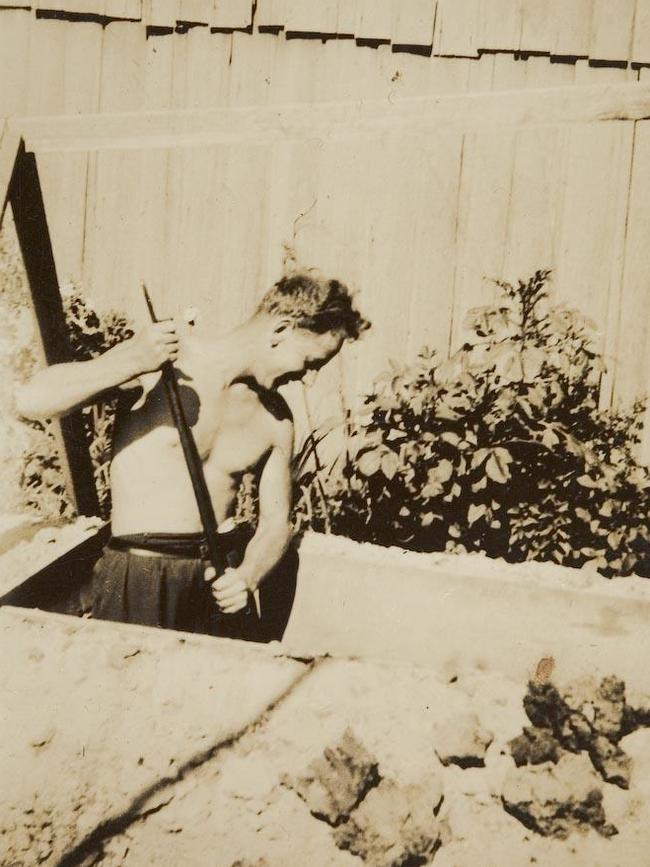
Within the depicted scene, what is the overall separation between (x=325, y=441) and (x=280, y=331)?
1310 millimetres

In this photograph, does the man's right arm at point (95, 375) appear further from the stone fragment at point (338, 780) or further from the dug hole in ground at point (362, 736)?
the stone fragment at point (338, 780)

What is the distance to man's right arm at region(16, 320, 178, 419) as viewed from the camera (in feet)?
5.57

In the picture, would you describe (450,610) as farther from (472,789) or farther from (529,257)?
(529,257)

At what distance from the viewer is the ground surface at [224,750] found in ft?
→ 3.98

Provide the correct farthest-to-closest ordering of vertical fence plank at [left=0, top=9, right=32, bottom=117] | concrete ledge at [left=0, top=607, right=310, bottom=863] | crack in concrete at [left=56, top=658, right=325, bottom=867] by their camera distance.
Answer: vertical fence plank at [left=0, top=9, right=32, bottom=117], concrete ledge at [left=0, top=607, right=310, bottom=863], crack in concrete at [left=56, top=658, right=325, bottom=867]

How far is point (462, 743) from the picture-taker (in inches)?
56.1

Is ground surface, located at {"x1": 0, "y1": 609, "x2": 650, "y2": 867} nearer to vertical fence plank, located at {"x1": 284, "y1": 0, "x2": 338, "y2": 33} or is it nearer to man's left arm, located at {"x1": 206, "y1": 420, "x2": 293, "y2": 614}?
man's left arm, located at {"x1": 206, "y1": 420, "x2": 293, "y2": 614}

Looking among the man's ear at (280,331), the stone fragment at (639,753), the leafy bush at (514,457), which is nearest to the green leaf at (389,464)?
the leafy bush at (514,457)

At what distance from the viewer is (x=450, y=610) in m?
1.89

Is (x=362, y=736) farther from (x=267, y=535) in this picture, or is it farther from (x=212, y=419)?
(x=212, y=419)

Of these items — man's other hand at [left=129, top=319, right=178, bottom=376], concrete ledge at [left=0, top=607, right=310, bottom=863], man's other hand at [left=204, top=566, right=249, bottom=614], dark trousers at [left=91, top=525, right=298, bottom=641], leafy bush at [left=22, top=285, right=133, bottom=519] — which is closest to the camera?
concrete ledge at [left=0, top=607, right=310, bottom=863]

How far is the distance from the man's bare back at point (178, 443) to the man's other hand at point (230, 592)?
0.24 m

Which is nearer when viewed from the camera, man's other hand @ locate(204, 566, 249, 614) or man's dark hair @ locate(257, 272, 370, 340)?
man's other hand @ locate(204, 566, 249, 614)

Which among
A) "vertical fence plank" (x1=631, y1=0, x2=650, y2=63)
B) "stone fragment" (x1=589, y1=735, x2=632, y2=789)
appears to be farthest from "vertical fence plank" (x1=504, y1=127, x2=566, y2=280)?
"stone fragment" (x1=589, y1=735, x2=632, y2=789)
